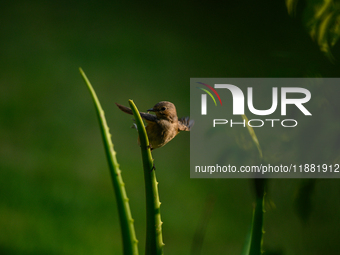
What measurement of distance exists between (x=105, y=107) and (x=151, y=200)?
1.05 m

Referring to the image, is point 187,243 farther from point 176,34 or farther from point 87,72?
point 176,34

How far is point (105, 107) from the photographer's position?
1312 millimetres

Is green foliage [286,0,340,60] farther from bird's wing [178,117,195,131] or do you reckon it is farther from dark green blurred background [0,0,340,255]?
dark green blurred background [0,0,340,255]

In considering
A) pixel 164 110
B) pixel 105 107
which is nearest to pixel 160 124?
pixel 164 110

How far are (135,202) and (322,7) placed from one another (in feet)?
3.02

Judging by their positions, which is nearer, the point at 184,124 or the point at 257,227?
the point at 257,227

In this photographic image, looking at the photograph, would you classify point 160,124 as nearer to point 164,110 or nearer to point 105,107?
point 164,110

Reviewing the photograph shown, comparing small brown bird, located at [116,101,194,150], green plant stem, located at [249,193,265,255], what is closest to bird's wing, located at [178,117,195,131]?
small brown bird, located at [116,101,194,150]

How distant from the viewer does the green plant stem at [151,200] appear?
0.31 meters

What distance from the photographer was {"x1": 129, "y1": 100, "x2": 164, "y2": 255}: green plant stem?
31 centimetres

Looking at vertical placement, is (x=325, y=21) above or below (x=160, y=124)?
above

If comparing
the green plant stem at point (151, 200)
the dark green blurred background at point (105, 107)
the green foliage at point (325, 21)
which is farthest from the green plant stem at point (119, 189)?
the dark green blurred background at point (105, 107)

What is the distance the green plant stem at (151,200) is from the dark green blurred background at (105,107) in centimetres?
53

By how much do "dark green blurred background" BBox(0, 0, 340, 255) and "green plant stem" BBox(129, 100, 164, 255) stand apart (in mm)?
529
